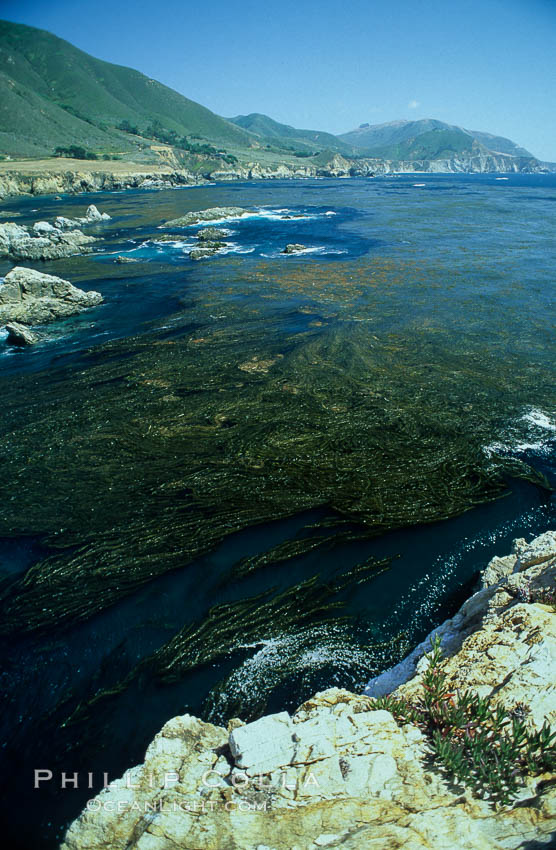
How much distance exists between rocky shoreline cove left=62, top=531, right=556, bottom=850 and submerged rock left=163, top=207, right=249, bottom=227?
50984mm

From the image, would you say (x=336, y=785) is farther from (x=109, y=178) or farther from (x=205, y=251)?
(x=109, y=178)

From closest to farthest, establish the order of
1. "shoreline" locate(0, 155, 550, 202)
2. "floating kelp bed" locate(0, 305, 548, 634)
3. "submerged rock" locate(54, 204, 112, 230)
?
"floating kelp bed" locate(0, 305, 548, 634), "submerged rock" locate(54, 204, 112, 230), "shoreline" locate(0, 155, 550, 202)

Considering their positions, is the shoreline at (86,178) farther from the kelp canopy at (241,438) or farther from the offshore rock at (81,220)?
the kelp canopy at (241,438)

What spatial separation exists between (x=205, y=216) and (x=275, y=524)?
5112 cm

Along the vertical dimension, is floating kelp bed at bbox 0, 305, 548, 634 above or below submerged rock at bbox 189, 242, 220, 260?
below

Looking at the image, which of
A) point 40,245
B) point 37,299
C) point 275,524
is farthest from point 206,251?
point 275,524

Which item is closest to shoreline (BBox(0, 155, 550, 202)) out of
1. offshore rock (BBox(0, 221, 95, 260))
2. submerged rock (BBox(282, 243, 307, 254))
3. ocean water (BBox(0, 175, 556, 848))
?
offshore rock (BBox(0, 221, 95, 260))

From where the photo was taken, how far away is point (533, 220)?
4625 cm

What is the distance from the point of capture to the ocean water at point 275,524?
5816mm

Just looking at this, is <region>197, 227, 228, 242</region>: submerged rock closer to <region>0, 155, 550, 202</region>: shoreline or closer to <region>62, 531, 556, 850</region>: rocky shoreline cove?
<region>62, 531, 556, 850</region>: rocky shoreline cove

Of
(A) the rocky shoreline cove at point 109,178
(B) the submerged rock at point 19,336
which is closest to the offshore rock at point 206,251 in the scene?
(B) the submerged rock at point 19,336

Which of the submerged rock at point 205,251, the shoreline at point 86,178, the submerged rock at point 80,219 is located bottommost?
the submerged rock at point 205,251

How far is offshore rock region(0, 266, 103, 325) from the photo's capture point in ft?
69.2

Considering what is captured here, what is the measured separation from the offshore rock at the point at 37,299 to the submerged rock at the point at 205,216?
28025 mm
